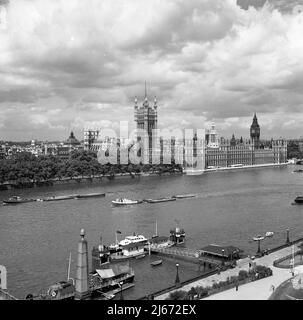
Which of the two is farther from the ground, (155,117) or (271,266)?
(155,117)

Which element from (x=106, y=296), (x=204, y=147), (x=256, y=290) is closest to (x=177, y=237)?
(x=106, y=296)

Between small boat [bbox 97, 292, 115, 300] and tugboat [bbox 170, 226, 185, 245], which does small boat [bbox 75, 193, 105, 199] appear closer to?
tugboat [bbox 170, 226, 185, 245]

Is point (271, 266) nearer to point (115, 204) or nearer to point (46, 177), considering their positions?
point (115, 204)

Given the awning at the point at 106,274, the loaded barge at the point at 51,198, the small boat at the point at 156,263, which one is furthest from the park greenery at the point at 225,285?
the loaded barge at the point at 51,198

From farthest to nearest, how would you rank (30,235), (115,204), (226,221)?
(115,204)
(226,221)
(30,235)

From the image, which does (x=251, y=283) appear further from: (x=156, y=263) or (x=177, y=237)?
(x=177, y=237)

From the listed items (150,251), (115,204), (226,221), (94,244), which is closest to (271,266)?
(150,251)
